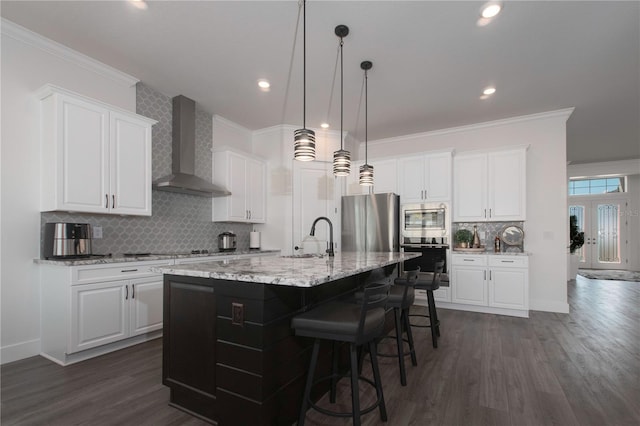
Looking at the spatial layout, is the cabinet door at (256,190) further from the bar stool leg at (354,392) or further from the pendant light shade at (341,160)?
the bar stool leg at (354,392)

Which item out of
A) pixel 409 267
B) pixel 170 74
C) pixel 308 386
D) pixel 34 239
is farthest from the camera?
pixel 409 267

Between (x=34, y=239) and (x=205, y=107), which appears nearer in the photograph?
(x=34, y=239)

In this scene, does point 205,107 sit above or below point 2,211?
above

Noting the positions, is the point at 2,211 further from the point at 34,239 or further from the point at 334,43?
the point at 334,43

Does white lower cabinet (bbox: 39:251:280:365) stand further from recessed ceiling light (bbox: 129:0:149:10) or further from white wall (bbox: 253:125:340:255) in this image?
white wall (bbox: 253:125:340:255)

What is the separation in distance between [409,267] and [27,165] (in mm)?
4740

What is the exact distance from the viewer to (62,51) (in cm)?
311

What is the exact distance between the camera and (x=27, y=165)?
289 cm

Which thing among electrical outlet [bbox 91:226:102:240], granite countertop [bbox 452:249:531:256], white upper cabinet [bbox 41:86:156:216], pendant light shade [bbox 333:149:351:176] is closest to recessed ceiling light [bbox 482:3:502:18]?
pendant light shade [bbox 333:149:351:176]

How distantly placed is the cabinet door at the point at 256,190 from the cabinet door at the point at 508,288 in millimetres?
3623

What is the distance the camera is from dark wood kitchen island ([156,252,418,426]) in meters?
1.59

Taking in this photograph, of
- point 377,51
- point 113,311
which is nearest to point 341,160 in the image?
point 377,51

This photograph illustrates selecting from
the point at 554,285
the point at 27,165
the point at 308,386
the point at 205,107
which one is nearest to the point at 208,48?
the point at 205,107

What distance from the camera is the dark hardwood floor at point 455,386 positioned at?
1.93 m
